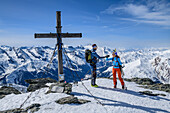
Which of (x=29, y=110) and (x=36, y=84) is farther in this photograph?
(x=36, y=84)

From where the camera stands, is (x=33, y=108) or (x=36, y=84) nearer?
(x=33, y=108)

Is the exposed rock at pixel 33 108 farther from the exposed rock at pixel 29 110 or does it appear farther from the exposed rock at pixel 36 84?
the exposed rock at pixel 36 84

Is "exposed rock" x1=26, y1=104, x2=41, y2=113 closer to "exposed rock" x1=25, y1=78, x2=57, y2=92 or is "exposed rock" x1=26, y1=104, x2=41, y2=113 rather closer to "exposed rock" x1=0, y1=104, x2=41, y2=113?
"exposed rock" x1=0, y1=104, x2=41, y2=113

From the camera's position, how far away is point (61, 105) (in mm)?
7930

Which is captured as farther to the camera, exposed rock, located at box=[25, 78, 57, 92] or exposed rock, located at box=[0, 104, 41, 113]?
exposed rock, located at box=[25, 78, 57, 92]

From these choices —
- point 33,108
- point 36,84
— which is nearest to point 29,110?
point 33,108

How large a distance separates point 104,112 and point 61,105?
248cm

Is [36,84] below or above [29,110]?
above

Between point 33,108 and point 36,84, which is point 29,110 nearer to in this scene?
point 33,108

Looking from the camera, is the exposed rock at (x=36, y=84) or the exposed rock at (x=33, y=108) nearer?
the exposed rock at (x=33, y=108)

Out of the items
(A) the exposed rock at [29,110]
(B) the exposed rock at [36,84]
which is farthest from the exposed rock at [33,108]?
(B) the exposed rock at [36,84]

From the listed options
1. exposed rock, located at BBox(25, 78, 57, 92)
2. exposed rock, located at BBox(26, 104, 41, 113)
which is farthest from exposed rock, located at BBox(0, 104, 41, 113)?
exposed rock, located at BBox(25, 78, 57, 92)

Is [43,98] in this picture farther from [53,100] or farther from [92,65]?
[92,65]

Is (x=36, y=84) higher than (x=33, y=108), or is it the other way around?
(x=36, y=84)
